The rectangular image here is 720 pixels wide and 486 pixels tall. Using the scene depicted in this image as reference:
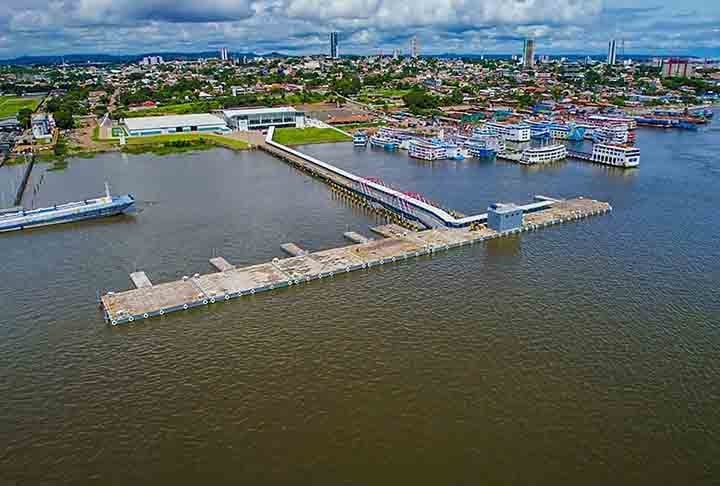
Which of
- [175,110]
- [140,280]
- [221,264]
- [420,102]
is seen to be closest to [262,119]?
[175,110]

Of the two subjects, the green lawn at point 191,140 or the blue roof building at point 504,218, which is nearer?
the blue roof building at point 504,218

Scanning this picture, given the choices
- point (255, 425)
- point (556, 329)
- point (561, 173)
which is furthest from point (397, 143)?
point (255, 425)

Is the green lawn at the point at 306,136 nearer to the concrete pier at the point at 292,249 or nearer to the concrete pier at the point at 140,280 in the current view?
the concrete pier at the point at 292,249

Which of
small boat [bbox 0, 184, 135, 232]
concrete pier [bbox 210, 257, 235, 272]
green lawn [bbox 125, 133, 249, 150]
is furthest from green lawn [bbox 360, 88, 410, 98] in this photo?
concrete pier [bbox 210, 257, 235, 272]

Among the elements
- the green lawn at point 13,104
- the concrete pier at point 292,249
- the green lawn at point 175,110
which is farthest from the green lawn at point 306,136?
the green lawn at point 13,104

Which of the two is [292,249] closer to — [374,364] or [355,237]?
[355,237]

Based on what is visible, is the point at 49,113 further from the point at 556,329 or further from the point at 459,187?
the point at 556,329
